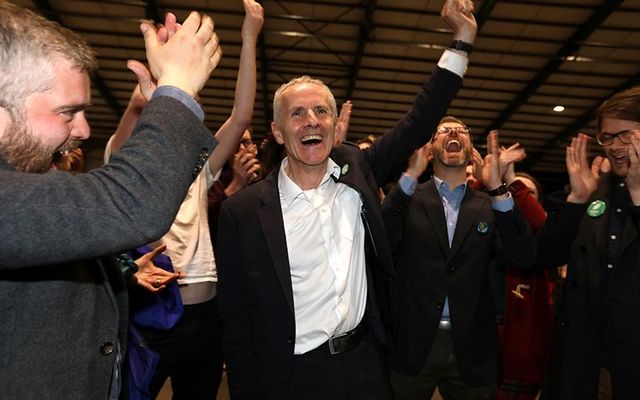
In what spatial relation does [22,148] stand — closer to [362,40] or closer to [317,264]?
[317,264]

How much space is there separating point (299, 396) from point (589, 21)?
384 inches

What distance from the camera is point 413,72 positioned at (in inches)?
462

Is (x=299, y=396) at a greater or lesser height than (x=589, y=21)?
lesser

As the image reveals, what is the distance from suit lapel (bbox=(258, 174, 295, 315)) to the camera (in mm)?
2145

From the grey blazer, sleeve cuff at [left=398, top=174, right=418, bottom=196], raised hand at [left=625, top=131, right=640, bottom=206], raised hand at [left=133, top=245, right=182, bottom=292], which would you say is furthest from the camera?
sleeve cuff at [left=398, top=174, right=418, bottom=196]

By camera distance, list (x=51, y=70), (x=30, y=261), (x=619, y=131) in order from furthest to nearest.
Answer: (x=619, y=131)
(x=51, y=70)
(x=30, y=261)

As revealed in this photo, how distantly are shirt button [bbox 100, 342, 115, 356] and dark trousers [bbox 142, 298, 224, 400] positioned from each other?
1.23m

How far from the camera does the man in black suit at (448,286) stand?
268 centimetres

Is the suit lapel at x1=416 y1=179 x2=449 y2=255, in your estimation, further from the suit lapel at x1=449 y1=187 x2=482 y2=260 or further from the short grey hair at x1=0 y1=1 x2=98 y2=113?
the short grey hair at x1=0 y1=1 x2=98 y2=113

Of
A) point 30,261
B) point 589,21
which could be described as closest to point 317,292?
point 30,261

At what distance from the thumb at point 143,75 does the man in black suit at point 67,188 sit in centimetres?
15

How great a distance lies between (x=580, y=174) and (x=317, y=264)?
1.39 metres

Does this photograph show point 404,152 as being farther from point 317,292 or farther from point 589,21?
point 589,21

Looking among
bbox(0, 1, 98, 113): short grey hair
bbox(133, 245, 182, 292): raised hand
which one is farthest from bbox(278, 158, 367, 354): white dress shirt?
bbox(0, 1, 98, 113): short grey hair
